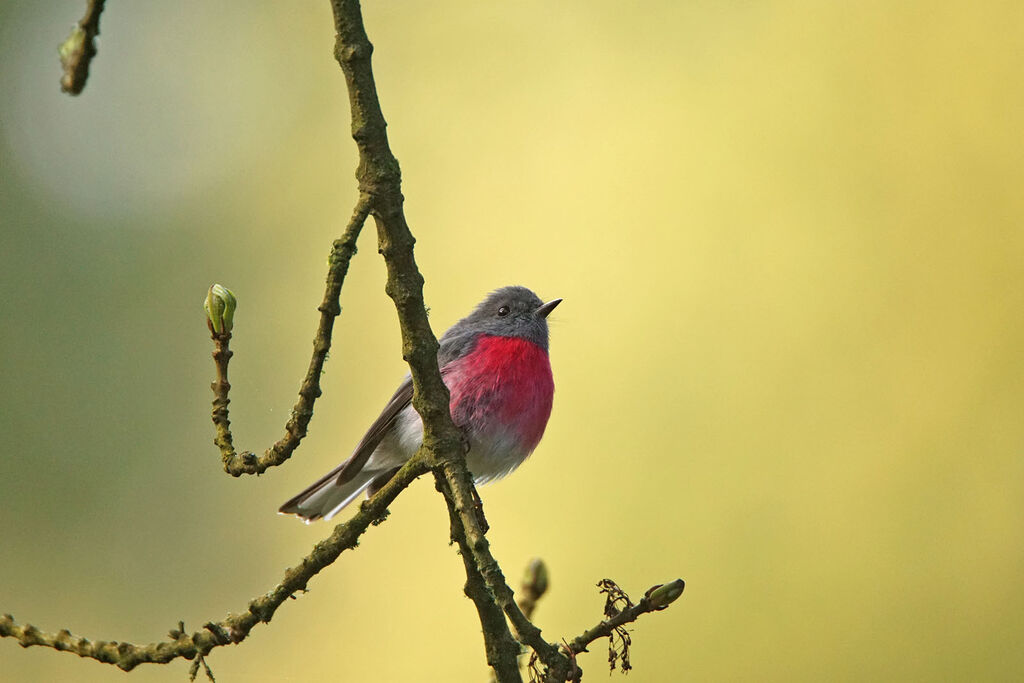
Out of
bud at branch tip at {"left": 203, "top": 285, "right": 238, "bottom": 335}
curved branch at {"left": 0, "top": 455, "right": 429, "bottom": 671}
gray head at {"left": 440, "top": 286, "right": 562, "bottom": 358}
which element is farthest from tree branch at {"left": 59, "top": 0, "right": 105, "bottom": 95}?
gray head at {"left": 440, "top": 286, "right": 562, "bottom": 358}

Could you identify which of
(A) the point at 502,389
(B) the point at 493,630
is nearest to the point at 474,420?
(A) the point at 502,389

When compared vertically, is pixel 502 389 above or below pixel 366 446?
above

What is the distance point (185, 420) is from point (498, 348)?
199 inches

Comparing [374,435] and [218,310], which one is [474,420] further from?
[218,310]

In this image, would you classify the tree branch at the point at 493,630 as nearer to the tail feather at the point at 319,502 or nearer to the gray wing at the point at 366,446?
the gray wing at the point at 366,446

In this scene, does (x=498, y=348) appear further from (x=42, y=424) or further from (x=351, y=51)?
(x=42, y=424)

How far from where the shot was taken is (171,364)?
28.4ft

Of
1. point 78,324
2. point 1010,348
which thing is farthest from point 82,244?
point 1010,348

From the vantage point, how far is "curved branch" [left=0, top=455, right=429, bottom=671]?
2014 mm

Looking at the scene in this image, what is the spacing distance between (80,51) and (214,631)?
3.57 ft

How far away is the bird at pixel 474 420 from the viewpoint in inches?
149

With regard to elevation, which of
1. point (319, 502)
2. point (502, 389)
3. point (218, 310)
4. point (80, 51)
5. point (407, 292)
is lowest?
point (407, 292)

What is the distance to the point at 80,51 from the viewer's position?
1.70 m

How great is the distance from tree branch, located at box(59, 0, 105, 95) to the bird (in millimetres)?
2021
